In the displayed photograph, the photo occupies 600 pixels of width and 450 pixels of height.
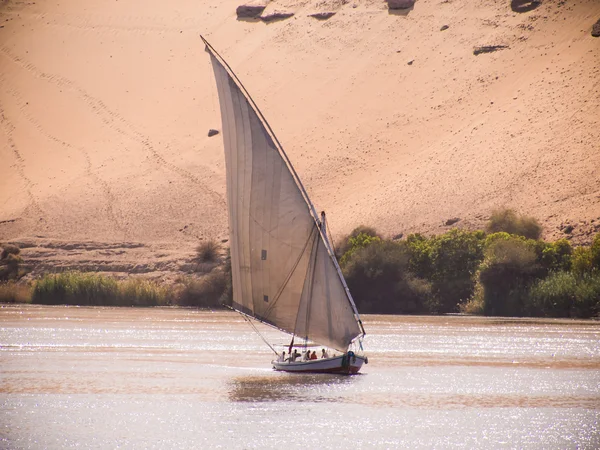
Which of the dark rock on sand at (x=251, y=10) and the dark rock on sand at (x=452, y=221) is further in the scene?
the dark rock on sand at (x=251, y=10)

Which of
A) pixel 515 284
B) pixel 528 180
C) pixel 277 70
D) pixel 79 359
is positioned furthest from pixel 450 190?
pixel 79 359

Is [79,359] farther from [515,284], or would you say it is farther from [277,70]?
[277,70]

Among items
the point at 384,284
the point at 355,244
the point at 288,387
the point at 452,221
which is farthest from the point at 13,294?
the point at 288,387

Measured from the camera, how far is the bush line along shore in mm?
63438

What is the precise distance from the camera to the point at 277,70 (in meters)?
131

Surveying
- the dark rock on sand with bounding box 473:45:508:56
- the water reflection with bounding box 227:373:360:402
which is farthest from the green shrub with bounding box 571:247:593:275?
the dark rock on sand with bounding box 473:45:508:56

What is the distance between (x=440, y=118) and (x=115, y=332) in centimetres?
6621

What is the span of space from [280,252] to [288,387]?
163 inches

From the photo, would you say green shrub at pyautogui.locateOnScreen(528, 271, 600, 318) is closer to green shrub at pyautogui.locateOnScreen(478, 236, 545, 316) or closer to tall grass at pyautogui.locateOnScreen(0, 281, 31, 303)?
green shrub at pyautogui.locateOnScreen(478, 236, 545, 316)

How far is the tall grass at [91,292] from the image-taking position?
70375mm

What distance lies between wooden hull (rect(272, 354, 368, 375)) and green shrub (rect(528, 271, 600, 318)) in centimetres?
2811

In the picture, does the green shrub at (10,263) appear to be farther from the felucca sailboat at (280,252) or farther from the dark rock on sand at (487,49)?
the dark rock on sand at (487,49)

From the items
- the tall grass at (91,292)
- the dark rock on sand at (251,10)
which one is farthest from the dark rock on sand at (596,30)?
the tall grass at (91,292)

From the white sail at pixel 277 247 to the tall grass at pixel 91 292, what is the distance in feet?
118
